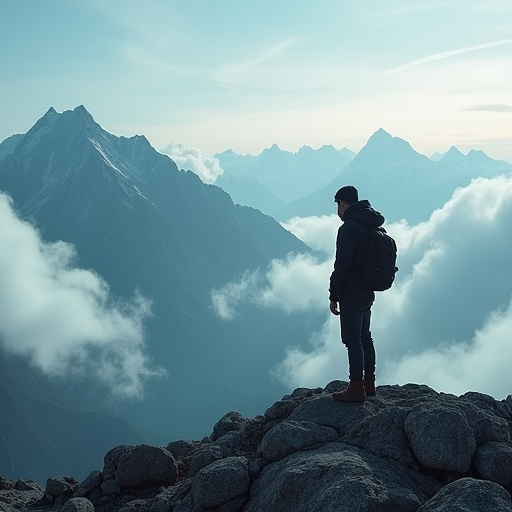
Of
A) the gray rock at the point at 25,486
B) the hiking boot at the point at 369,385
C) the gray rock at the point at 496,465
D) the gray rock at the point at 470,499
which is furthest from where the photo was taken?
the gray rock at the point at 25,486

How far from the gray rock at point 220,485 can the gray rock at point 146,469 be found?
11.0 ft

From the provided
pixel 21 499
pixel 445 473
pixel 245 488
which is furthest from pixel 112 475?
pixel 445 473

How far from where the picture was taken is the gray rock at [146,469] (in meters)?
14.1

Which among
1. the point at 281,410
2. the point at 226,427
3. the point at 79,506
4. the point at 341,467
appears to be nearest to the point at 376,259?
the point at 341,467

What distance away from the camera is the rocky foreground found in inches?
336

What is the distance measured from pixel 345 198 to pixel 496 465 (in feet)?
21.6

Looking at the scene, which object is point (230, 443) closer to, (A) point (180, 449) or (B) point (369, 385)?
(B) point (369, 385)

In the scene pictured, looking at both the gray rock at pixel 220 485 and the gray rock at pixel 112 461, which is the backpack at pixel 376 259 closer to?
the gray rock at pixel 220 485

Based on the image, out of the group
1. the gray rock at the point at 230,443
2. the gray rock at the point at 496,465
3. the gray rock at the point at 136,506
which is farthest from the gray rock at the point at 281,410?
the gray rock at the point at 496,465

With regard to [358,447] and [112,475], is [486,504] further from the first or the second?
[112,475]

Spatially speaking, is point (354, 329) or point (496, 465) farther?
point (354, 329)

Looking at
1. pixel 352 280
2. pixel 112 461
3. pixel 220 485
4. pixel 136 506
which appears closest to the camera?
pixel 220 485

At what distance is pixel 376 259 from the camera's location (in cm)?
1191

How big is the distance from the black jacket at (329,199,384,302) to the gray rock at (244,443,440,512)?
354cm
